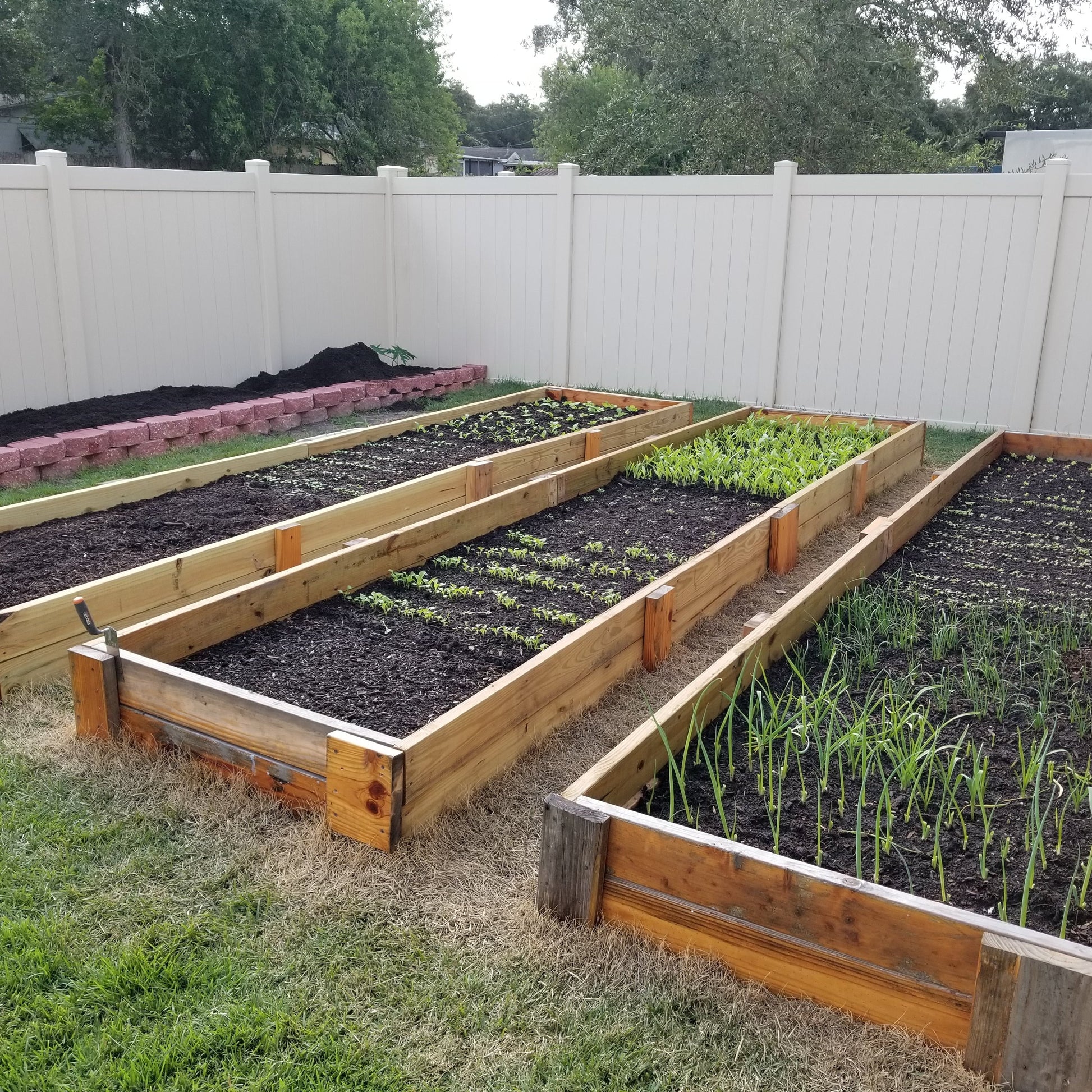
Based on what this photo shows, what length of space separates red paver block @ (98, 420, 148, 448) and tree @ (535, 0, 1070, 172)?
893 centimetres

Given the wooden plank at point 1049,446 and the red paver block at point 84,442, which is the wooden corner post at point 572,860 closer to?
the red paver block at point 84,442

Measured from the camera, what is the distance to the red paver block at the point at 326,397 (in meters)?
8.88

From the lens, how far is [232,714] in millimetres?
3307

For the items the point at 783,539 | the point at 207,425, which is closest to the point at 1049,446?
the point at 783,539

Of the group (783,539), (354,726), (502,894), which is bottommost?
(502,894)

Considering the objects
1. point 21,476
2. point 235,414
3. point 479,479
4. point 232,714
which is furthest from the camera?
point 235,414

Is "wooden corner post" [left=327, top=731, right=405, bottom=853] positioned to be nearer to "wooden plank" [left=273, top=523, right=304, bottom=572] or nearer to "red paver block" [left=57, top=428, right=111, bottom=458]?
"wooden plank" [left=273, top=523, right=304, bottom=572]

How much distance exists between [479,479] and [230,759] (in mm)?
3184

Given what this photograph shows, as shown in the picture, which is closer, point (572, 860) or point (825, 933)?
point (825, 933)

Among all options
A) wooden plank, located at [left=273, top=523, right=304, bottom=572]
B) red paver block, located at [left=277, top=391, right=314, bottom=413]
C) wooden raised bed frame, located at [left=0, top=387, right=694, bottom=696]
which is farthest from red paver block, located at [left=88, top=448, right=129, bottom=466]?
wooden plank, located at [left=273, top=523, right=304, bottom=572]

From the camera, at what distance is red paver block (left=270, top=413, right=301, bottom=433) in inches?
335

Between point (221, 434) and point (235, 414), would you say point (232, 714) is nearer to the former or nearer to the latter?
point (221, 434)

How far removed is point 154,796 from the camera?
3.31 m

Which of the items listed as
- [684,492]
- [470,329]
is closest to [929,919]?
[684,492]
